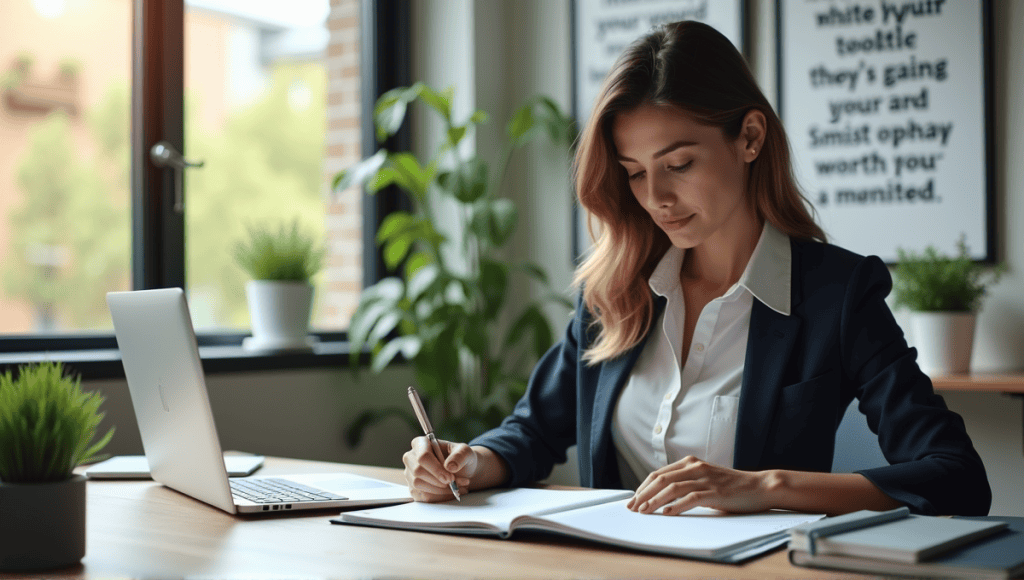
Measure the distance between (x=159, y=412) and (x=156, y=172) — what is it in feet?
4.47

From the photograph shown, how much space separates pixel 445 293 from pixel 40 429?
6.92ft

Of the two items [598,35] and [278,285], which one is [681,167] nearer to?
[278,285]

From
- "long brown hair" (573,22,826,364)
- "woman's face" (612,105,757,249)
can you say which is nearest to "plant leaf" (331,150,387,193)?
"long brown hair" (573,22,826,364)

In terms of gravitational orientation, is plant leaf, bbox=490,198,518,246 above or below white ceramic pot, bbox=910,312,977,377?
above

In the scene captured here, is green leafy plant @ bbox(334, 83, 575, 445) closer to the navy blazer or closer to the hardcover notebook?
the navy blazer

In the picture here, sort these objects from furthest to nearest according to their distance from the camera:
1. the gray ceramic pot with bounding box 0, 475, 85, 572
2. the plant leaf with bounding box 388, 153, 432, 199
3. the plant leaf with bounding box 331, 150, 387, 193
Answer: the plant leaf with bounding box 388, 153, 432, 199
the plant leaf with bounding box 331, 150, 387, 193
the gray ceramic pot with bounding box 0, 475, 85, 572

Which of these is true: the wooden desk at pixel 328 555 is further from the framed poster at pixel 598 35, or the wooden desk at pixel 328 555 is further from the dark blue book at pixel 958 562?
the framed poster at pixel 598 35

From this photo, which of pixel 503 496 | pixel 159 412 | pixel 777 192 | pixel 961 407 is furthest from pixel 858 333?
pixel 961 407

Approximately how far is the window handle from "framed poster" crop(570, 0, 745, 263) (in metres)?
1.32

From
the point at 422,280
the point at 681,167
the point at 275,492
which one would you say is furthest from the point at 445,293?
the point at 275,492

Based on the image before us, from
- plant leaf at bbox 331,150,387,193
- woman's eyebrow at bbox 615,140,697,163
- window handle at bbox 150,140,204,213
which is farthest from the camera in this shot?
plant leaf at bbox 331,150,387,193

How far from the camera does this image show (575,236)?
10.7 ft

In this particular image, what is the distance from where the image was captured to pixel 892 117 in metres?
2.71

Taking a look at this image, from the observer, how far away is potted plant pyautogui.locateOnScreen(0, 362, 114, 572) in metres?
0.94
